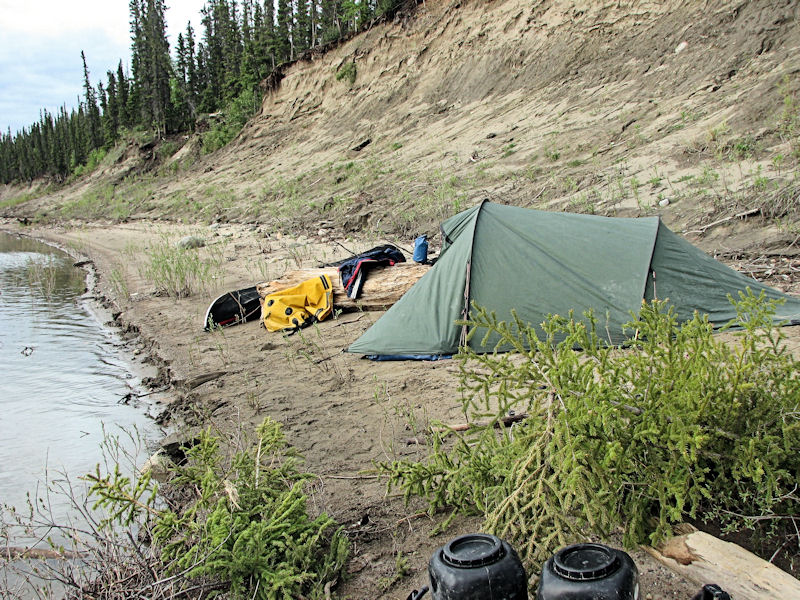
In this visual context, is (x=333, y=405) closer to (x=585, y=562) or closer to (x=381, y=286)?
(x=381, y=286)

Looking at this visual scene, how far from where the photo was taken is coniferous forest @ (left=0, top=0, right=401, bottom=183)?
38.4 meters

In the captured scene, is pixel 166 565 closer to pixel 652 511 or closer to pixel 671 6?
pixel 652 511

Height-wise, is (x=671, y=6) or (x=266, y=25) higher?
(x=266, y=25)

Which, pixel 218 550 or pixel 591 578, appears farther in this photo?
pixel 218 550

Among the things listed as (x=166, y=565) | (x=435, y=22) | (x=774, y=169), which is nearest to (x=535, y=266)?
(x=166, y=565)

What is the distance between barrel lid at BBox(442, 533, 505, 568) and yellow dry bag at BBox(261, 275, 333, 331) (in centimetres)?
553

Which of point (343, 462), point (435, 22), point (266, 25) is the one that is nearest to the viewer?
point (343, 462)

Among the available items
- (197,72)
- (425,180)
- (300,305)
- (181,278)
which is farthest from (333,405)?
(197,72)

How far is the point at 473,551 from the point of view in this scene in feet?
7.11

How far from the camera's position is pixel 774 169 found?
9070mm

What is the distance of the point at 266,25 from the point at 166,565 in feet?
161

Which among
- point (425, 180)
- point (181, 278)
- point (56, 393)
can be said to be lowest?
point (56, 393)

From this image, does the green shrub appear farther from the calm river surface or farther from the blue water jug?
the blue water jug

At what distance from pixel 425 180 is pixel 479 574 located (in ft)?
45.9
